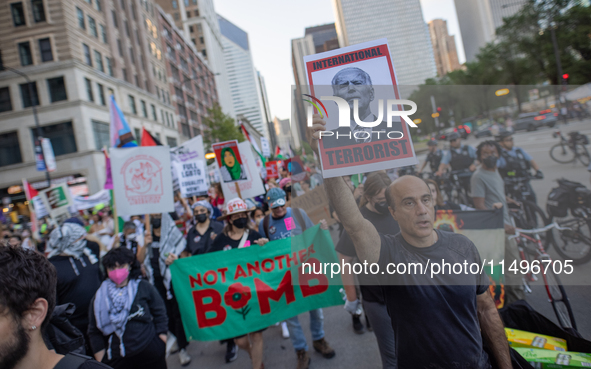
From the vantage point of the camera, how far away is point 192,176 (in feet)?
25.6

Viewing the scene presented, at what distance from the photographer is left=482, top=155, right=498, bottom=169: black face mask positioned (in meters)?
3.86

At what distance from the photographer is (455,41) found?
517ft

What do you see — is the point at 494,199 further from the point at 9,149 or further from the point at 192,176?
the point at 9,149

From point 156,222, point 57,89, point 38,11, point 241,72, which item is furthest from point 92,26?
point 241,72

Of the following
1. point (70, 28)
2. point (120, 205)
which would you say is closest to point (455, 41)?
point (70, 28)

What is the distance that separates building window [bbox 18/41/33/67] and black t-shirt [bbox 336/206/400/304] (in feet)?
109

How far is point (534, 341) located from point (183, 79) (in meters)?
58.5

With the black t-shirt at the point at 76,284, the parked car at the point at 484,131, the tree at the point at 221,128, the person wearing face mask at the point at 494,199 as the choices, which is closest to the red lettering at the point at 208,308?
the black t-shirt at the point at 76,284

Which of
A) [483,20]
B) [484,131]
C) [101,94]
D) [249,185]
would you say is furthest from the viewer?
[483,20]

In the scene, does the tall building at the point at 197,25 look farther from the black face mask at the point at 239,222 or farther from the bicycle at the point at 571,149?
the black face mask at the point at 239,222

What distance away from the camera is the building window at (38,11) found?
26.9m

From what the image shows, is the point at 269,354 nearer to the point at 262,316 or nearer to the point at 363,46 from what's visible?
the point at 262,316

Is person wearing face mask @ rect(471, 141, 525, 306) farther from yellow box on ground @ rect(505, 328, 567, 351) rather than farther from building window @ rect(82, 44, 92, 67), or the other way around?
building window @ rect(82, 44, 92, 67)

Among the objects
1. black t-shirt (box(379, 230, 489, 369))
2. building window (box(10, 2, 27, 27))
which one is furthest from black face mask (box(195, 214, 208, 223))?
building window (box(10, 2, 27, 27))
